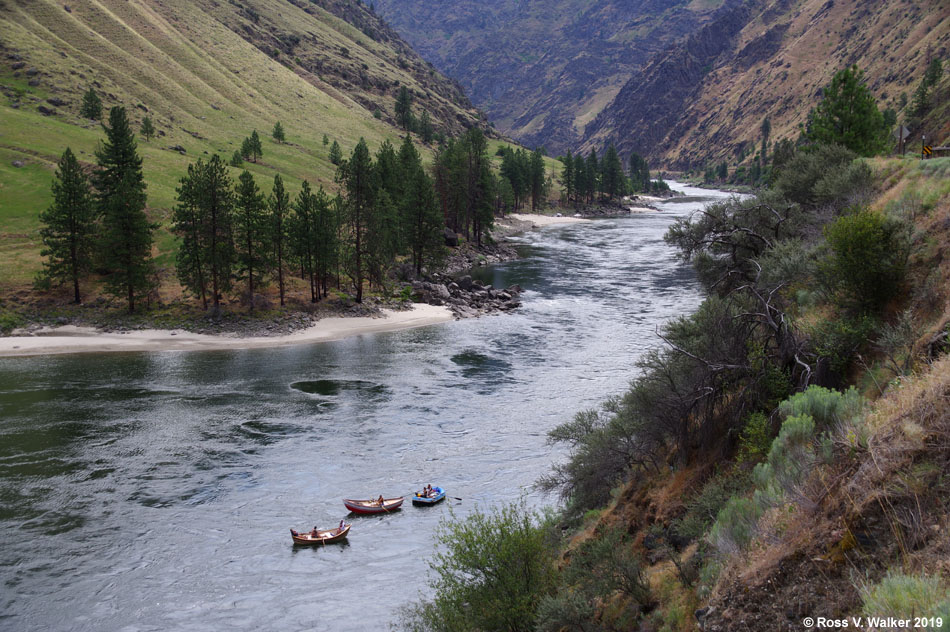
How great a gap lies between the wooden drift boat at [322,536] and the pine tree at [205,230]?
129ft

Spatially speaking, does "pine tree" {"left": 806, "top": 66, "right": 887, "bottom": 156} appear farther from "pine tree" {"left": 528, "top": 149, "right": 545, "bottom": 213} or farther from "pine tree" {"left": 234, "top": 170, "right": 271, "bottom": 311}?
"pine tree" {"left": 528, "top": 149, "right": 545, "bottom": 213}

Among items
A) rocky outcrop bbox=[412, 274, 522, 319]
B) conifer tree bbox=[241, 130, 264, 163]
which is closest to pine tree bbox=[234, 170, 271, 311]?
rocky outcrop bbox=[412, 274, 522, 319]

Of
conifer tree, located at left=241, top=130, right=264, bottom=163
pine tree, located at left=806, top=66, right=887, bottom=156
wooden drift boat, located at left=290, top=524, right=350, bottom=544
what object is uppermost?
conifer tree, located at left=241, top=130, right=264, bottom=163

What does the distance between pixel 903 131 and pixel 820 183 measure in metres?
4.16

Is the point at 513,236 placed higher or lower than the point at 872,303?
higher

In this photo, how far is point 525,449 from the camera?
1240 inches

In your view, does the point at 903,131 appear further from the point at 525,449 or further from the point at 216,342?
the point at 216,342

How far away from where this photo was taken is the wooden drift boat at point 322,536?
23.5 metres

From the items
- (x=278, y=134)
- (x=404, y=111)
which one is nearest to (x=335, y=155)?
(x=278, y=134)

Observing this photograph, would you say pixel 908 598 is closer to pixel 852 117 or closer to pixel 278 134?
pixel 852 117

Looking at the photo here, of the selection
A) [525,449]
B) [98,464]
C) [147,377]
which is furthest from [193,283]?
[525,449]

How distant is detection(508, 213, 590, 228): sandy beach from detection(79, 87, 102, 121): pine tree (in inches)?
3440

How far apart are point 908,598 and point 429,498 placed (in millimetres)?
21526

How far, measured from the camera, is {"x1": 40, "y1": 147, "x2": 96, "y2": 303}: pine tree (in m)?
57.0
